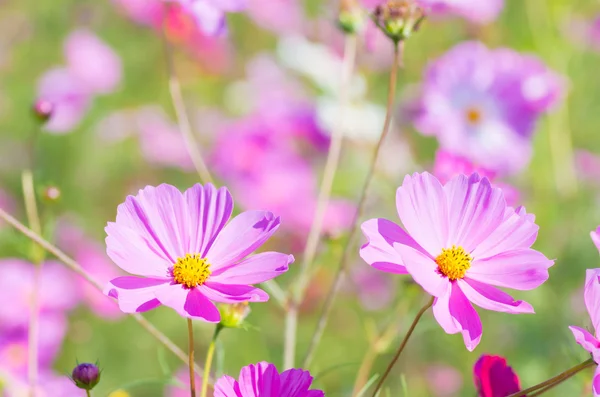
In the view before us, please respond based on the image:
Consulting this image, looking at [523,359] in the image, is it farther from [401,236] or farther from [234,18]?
[234,18]

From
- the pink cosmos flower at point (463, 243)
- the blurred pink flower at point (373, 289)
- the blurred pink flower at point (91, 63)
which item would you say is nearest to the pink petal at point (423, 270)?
the pink cosmos flower at point (463, 243)

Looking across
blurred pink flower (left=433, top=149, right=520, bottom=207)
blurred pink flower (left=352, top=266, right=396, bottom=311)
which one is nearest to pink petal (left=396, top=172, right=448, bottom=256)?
blurred pink flower (left=433, top=149, right=520, bottom=207)

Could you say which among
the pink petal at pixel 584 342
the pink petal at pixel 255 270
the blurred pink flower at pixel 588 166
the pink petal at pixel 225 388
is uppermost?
the blurred pink flower at pixel 588 166

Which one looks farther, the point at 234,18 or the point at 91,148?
the point at 234,18

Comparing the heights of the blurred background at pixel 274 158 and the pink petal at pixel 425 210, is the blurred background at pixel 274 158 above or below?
above

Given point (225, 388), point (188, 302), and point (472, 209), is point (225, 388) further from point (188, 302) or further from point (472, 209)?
point (472, 209)

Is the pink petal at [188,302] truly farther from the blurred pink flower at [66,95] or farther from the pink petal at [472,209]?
the blurred pink flower at [66,95]

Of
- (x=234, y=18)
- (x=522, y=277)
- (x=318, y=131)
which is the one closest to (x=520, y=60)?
(x=318, y=131)
